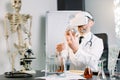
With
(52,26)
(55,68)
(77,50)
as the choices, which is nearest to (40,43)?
(52,26)

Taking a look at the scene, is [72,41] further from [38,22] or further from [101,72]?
[38,22]

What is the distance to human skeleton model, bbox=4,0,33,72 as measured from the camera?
167 centimetres

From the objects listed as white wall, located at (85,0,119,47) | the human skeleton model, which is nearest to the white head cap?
the human skeleton model

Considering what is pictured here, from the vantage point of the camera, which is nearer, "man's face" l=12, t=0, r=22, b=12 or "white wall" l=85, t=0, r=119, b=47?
"man's face" l=12, t=0, r=22, b=12

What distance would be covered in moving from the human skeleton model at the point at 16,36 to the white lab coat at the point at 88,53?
22.7 inches

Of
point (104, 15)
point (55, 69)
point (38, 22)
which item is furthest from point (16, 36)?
point (104, 15)

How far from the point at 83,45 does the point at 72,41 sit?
61 mm

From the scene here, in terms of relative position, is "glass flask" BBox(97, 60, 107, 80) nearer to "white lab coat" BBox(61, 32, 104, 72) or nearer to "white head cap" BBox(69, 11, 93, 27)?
"white lab coat" BBox(61, 32, 104, 72)

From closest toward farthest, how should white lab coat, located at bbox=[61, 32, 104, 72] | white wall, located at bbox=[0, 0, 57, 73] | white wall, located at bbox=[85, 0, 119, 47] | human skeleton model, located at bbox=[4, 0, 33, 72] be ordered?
white lab coat, located at bbox=[61, 32, 104, 72]
human skeleton model, located at bbox=[4, 0, 33, 72]
white wall, located at bbox=[0, 0, 57, 73]
white wall, located at bbox=[85, 0, 119, 47]

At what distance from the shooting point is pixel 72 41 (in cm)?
113

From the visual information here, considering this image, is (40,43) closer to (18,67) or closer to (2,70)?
(18,67)

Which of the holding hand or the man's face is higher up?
the man's face

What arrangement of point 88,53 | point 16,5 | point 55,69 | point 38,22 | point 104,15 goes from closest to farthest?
point 88,53, point 55,69, point 16,5, point 38,22, point 104,15

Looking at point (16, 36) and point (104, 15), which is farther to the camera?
point (104, 15)
